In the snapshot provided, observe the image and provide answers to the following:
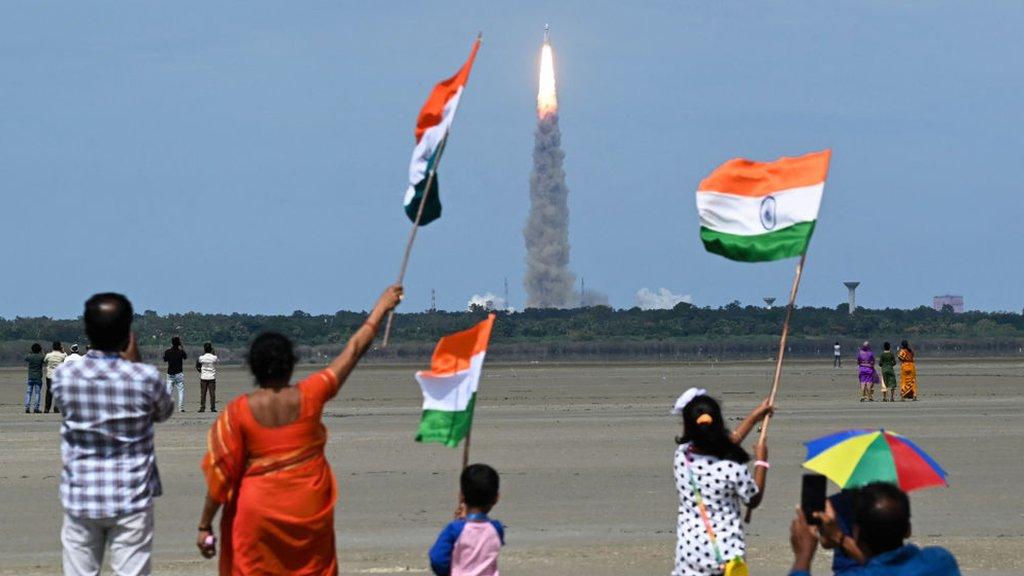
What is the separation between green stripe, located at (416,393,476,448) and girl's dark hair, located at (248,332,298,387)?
1.05 m

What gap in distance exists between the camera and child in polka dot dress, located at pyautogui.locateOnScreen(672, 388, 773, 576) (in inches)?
319

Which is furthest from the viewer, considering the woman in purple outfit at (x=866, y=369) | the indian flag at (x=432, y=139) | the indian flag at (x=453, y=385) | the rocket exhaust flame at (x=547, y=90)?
the rocket exhaust flame at (x=547, y=90)

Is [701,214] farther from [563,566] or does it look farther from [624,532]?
[624,532]

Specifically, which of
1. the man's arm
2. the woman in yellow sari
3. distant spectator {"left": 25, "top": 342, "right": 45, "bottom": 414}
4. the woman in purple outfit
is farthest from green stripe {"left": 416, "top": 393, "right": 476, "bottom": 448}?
the woman in purple outfit

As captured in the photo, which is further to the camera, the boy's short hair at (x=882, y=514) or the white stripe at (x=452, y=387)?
the white stripe at (x=452, y=387)

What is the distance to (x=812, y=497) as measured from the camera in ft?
20.7

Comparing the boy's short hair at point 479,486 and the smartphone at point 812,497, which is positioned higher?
the smartphone at point 812,497

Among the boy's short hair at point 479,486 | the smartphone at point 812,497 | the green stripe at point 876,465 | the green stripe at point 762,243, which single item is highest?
the green stripe at point 762,243

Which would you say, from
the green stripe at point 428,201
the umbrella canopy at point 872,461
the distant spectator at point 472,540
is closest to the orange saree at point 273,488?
the distant spectator at point 472,540

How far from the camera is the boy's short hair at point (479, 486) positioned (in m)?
7.89

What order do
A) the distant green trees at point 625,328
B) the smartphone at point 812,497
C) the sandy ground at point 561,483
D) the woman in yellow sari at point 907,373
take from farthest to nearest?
1. the distant green trees at point 625,328
2. the woman in yellow sari at point 907,373
3. the sandy ground at point 561,483
4. the smartphone at point 812,497

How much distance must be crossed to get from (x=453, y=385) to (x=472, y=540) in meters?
1.04

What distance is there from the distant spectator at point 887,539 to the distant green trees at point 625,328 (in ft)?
365

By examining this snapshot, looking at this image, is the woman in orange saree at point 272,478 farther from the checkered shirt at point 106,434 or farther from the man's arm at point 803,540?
the man's arm at point 803,540
